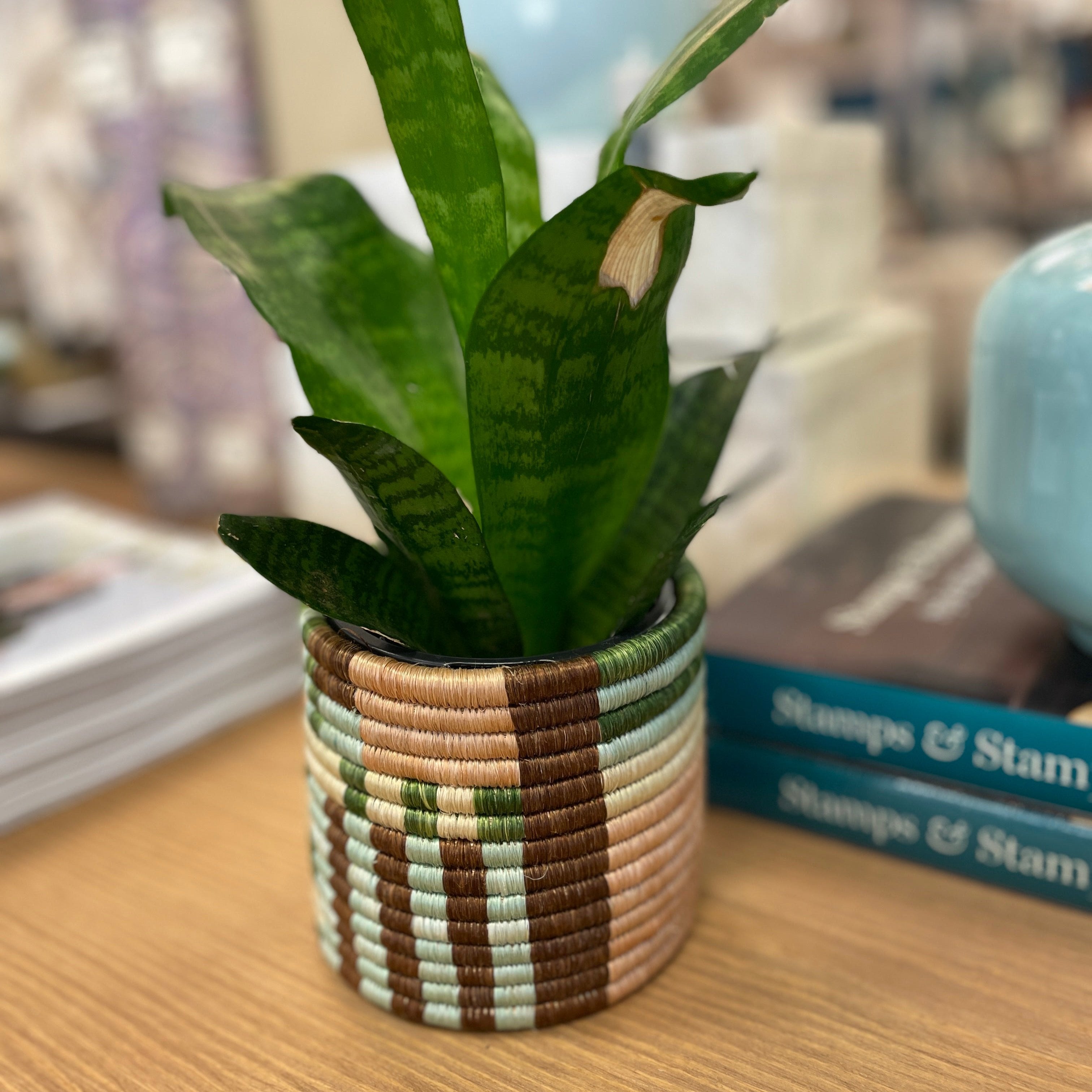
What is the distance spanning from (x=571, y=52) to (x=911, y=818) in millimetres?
478

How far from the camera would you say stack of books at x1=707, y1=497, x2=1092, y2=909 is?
0.32 meters

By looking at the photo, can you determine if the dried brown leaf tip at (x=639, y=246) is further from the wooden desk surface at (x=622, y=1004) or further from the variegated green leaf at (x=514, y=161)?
the wooden desk surface at (x=622, y=1004)

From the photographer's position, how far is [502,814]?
26 cm

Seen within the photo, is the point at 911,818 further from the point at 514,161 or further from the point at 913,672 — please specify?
the point at 514,161

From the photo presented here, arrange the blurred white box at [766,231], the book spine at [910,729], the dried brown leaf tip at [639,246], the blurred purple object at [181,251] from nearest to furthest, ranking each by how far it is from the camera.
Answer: the dried brown leaf tip at [639,246], the book spine at [910,729], the blurred white box at [766,231], the blurred purple object at [181,251]

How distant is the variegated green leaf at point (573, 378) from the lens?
0.21 metres

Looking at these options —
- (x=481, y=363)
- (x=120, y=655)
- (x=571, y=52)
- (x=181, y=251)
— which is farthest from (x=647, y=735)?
(x=181, y=251)

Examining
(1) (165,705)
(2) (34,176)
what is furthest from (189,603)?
(2) (34,176)

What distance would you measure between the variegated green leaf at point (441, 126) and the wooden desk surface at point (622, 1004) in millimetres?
220

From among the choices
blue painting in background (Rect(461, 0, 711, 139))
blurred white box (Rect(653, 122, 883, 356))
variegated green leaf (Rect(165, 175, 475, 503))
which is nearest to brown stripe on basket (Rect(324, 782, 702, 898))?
variegated green leaf (Rect(165, 175, 475, 503))

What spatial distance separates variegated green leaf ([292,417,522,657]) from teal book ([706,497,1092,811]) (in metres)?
0.12

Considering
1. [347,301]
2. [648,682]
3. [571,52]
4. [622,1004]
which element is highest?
[571,52]

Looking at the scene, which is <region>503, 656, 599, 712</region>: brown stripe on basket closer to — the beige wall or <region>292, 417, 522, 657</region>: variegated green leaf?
<region>292, 417, 522, 657</region>: variegated green leaf

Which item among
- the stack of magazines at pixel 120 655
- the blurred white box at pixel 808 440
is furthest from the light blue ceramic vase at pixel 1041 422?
the stack of magazines at pixel 120 655
